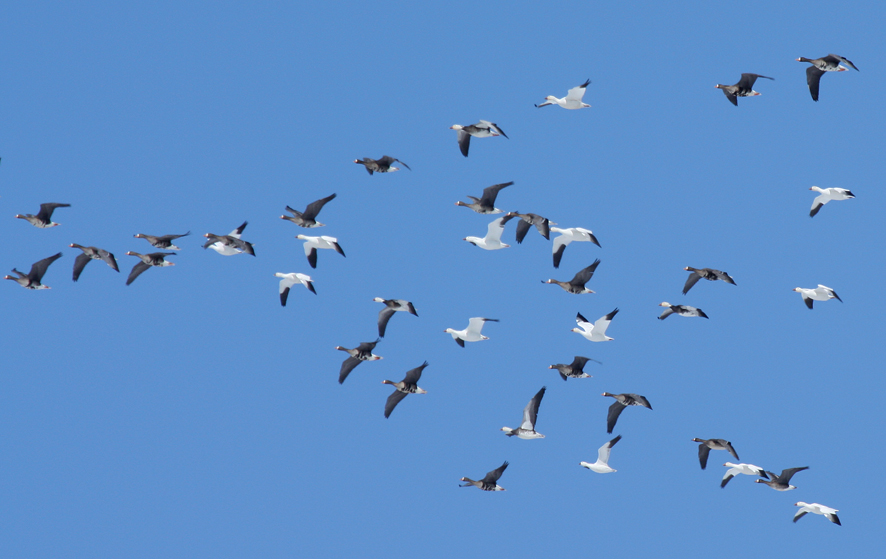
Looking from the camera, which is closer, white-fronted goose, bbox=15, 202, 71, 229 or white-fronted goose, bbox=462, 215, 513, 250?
white-fronted goose, bbox=15, 202, 71, 229

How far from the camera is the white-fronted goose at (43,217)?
3410cm

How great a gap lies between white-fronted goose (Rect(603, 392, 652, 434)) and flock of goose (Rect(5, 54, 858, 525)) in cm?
3

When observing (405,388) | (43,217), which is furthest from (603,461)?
(43,217)

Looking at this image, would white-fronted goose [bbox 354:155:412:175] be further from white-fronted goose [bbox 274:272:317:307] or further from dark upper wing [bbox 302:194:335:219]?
white-fronted goose [bbox 274:272:317:307]

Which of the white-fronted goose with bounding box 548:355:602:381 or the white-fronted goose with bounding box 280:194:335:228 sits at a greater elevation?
the white-fronted goose with bounding box 280:194:335:228

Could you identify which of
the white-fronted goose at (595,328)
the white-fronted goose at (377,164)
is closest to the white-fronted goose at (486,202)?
the white-fronted goose at (377,164)

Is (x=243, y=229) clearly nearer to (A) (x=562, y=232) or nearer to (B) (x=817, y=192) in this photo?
(A) (x=562, y=232)

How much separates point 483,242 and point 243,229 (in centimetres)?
818

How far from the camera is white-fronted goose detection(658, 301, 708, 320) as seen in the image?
119 ft

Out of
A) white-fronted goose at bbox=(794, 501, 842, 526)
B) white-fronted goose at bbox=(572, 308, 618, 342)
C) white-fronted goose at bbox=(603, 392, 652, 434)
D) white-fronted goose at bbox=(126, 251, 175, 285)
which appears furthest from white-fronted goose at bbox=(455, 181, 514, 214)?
white-fronted goose at bbox=(794, 501, 842, 526)

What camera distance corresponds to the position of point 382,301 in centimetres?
3544

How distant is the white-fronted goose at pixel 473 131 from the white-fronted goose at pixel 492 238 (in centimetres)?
250

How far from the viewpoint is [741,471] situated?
1499 inches

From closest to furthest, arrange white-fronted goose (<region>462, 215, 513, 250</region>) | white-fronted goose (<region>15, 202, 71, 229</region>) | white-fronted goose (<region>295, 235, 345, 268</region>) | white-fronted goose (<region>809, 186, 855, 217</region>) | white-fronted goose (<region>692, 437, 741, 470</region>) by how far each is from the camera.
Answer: white-fronted goose (<region>15, 202, 71, 229</region>) < white-fronted goose (<region>692, 437, 741, 470</region>) < white-fronted goose (<region>295, 235, 345, 268</region>) < white-fronted goose (<region>462, 215, 513, 250</region>) < white-fronted goose (<region>809, 186, 855, 217</region>)
